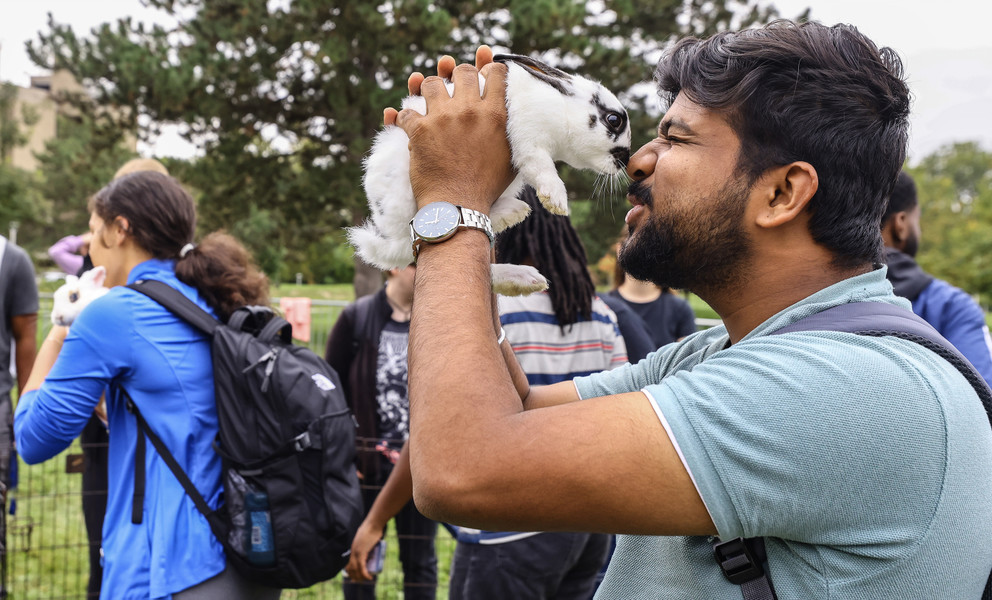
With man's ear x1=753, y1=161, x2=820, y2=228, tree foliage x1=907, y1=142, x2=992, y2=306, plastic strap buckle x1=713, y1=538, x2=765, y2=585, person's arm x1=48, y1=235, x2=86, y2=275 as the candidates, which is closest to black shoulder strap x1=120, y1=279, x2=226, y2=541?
plastic strap buckle x1=713, y1=538, x2=765, y2=585

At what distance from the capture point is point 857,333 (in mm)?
1137

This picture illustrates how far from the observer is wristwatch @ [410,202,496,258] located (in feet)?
4.25

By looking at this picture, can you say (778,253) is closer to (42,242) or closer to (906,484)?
(906,484)

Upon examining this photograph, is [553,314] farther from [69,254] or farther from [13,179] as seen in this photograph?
[13,179]

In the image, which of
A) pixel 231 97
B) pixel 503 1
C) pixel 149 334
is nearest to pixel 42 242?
pixel 231 97

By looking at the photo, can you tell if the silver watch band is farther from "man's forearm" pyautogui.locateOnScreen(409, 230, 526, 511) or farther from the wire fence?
the wire fence

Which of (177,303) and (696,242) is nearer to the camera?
(696,242)

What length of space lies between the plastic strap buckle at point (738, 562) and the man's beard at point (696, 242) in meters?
0.51

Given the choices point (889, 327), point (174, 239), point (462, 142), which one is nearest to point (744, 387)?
point (889, 327)

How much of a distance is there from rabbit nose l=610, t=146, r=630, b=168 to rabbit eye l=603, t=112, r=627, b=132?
0.05 metres

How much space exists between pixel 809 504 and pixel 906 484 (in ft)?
0.46

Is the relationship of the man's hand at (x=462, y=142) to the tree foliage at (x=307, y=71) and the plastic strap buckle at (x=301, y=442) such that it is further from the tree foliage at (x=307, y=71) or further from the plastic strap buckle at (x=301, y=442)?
the tree foliage at (x=307, y=71)

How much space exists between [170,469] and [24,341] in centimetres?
241

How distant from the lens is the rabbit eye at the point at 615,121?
1803 mm
